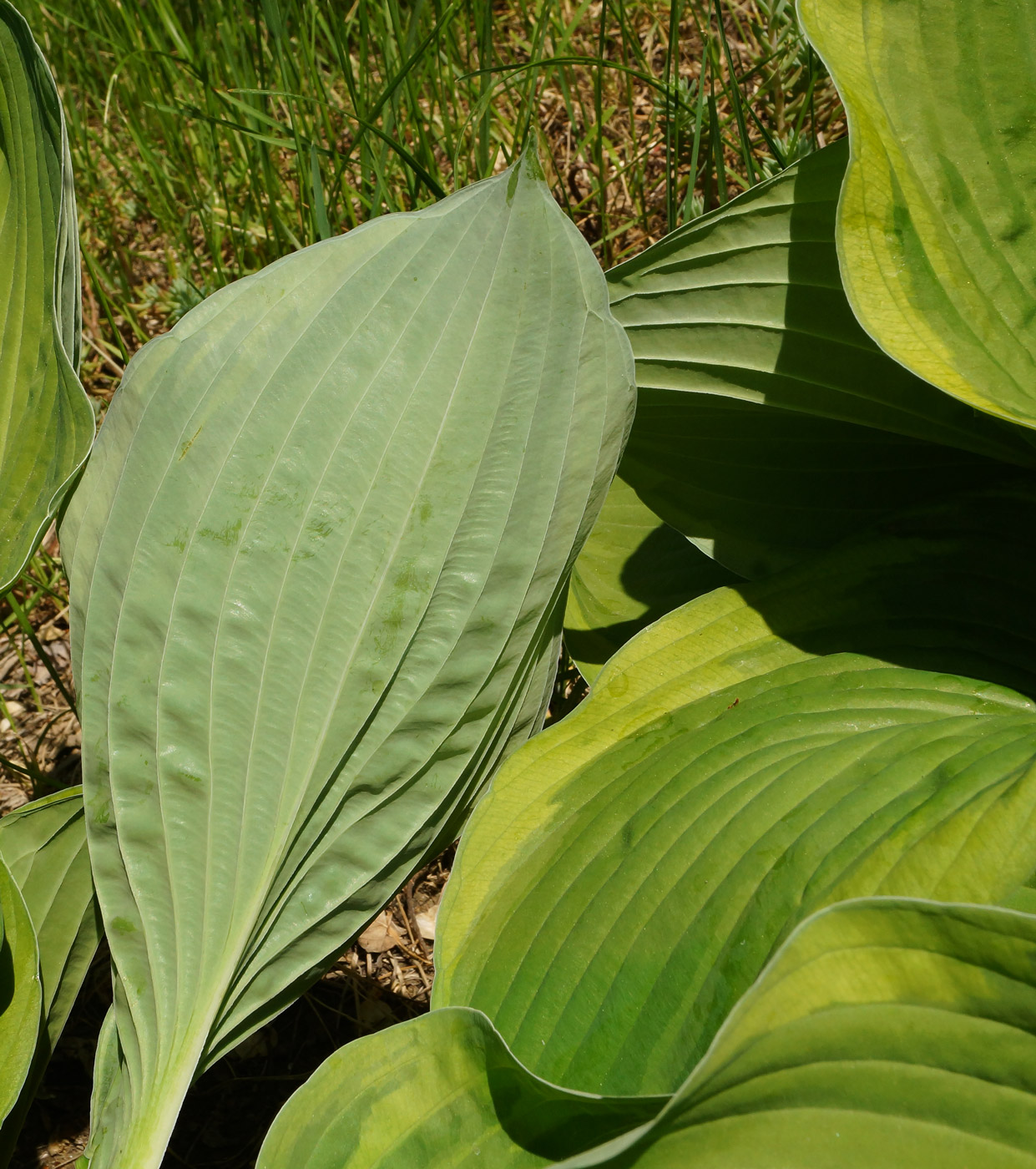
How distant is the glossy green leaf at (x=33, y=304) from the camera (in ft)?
3.06

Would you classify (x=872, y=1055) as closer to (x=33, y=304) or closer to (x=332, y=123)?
(x=33, y=304)

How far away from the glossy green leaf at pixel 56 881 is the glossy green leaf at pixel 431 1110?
1.48 ft

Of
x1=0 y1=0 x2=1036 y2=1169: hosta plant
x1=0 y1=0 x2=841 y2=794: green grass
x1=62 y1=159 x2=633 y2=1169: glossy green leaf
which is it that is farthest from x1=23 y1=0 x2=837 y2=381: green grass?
x1=62 y1=159 x2=633 y2=1169: glossy green leaf

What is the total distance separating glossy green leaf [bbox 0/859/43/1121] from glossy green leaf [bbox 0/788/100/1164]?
0.12 m

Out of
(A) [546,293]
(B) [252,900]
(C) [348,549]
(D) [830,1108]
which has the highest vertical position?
(A) [546,293]

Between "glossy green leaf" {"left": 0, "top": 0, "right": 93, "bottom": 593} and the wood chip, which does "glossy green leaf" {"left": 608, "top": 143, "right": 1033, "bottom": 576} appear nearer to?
"glossy green leaf" {"left": 0, "top": 0, "right": 93, "bottom": 593}

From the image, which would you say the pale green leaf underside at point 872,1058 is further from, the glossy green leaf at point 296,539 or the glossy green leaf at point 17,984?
the glossy green leaf at point 17,984

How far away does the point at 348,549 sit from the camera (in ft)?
2.62

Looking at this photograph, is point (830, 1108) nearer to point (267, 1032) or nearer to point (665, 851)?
point (665, 851)

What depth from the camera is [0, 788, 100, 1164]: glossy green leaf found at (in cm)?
104

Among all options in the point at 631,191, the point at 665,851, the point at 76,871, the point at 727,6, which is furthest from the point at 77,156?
the point at 665,851

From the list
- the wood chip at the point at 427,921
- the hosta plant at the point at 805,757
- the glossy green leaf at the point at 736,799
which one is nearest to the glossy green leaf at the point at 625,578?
the hosta plant at the point at 805,757

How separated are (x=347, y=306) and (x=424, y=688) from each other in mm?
310

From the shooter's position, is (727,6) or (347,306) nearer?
(347,306)
